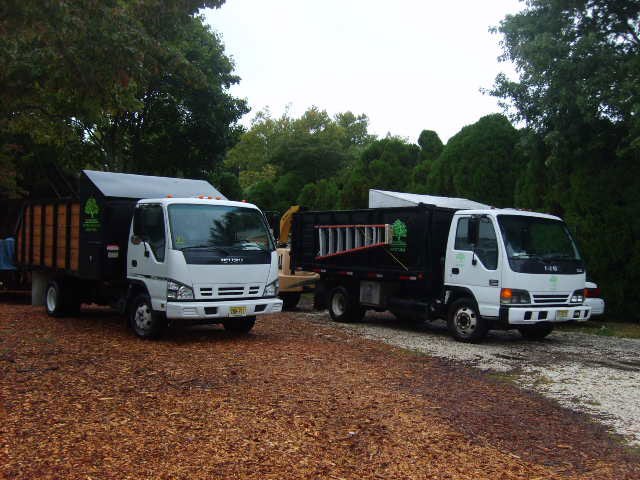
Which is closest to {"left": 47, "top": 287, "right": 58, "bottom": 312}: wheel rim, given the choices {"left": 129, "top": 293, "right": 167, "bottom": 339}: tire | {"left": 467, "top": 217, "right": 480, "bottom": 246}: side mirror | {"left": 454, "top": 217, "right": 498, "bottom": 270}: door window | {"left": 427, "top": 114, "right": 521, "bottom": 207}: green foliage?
{"left": 129, "top": 293, "right": 167, "bottom": 339}: tire

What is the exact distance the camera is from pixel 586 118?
13297mm

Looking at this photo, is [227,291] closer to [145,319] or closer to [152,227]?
[145,319]

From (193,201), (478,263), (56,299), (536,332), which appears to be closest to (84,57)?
(193,201)

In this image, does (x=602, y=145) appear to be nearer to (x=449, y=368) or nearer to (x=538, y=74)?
(x=538, y=74)

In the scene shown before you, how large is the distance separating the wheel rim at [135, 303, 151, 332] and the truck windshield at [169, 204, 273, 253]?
130 centimetres

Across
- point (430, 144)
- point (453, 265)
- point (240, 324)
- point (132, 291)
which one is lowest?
point (240, 324)

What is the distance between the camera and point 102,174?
39.1ft

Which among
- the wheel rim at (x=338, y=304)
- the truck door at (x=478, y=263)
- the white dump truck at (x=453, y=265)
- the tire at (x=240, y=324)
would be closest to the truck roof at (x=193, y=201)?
the tire at (x=240, y=324)

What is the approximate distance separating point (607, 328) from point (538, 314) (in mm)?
4192

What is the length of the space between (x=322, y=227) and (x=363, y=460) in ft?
32.3

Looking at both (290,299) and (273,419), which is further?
(290,299)

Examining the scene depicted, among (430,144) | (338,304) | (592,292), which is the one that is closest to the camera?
(592,292)

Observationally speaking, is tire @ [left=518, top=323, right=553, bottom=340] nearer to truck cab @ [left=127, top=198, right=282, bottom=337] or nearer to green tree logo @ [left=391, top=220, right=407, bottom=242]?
green tree logo @ [left=391, top=220, right=407, bottom=242]

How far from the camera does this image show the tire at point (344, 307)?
14.1m
